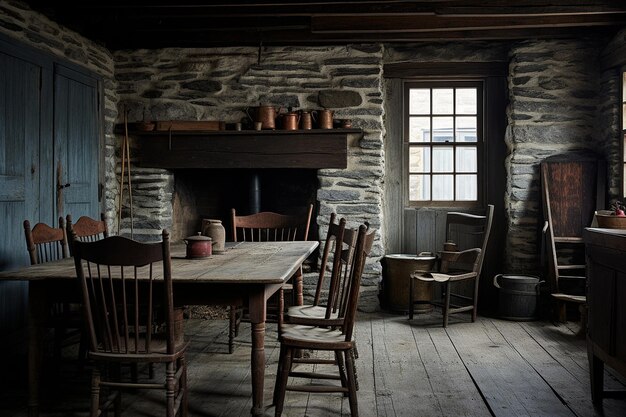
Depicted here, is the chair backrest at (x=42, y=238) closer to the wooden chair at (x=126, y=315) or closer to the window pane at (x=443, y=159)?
the wooden chair at (x=126, y=315)

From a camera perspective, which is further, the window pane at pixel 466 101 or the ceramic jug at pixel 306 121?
the window pane at pixel 466 101

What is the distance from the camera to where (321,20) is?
5.39m

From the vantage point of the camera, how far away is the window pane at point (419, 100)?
6.43m

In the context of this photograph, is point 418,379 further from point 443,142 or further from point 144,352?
point 443,142

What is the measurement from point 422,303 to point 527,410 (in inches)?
Answer: 97.3

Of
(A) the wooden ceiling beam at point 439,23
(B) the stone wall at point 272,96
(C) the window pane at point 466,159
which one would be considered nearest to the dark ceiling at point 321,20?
(A) the wooden ceiling beam at point 439,23

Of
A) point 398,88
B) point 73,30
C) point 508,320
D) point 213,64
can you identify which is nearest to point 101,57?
point 73,30

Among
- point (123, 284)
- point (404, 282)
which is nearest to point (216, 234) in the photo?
point (123, 284)

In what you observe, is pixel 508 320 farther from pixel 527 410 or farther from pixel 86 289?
pixel 86 289

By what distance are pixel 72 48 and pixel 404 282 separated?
357 cm

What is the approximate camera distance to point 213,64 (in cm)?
615

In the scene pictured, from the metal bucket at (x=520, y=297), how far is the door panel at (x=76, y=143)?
3.72 metres

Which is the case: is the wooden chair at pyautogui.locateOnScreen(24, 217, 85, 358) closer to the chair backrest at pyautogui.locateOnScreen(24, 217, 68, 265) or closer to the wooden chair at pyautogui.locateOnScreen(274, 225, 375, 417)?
the chair backrest at pyautogui.locateOnScreen(24, 217, 68, 265)

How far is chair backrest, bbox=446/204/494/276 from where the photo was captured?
558 centimetres
